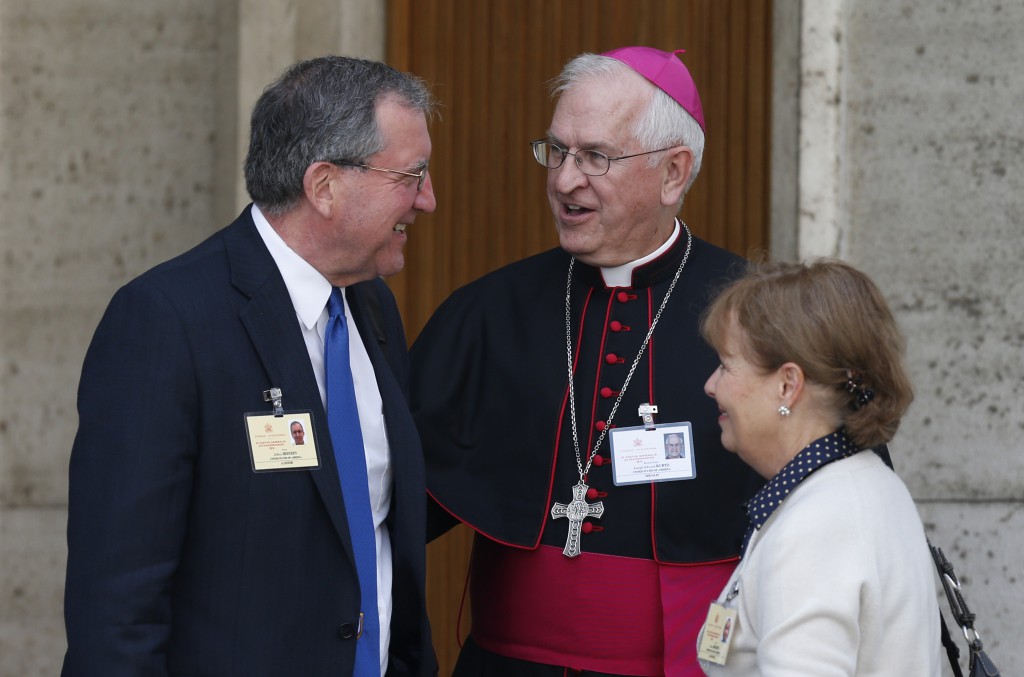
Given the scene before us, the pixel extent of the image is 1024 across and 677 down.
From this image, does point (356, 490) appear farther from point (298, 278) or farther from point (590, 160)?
point (590, 160)

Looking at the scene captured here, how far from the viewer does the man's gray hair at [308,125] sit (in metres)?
2.40

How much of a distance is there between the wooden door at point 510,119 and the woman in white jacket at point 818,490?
1.96 meters

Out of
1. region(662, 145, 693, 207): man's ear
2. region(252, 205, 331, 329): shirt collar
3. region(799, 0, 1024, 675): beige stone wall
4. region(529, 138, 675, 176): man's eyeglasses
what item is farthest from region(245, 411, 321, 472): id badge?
region(799, 0, 1024, 675): beige stone wall

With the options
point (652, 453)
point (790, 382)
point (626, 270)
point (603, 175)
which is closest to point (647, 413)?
point (652, 453)

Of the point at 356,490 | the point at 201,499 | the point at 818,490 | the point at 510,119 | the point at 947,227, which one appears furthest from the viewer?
the point at 510,119

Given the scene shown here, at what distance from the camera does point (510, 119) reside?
14.0ft

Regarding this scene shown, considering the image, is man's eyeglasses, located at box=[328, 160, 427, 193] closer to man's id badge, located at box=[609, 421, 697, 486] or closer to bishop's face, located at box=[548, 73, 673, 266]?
bishop's face, located at box=[548, 73, 673, 266]

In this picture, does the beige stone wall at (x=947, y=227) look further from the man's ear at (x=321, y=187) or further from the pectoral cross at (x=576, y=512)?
the man's ear at (x=321, y=187)

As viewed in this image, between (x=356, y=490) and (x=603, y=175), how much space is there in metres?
0.95

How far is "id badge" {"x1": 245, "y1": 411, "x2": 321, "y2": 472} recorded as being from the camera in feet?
7.32

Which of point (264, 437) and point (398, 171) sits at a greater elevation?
point (398, 171)

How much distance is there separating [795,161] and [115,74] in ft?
6.99

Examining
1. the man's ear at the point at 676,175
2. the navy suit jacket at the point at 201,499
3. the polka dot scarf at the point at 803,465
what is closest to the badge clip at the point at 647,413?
the man's ear at the point at 676,175

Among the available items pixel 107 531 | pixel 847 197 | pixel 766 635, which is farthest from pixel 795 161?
pixel 107 531
